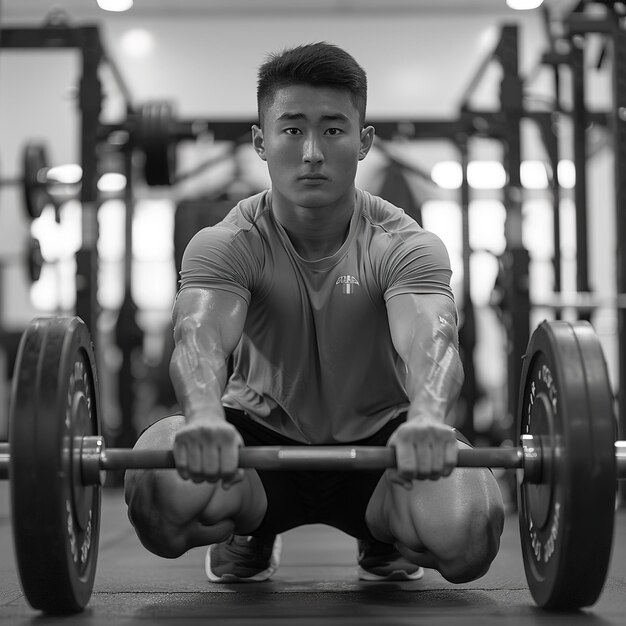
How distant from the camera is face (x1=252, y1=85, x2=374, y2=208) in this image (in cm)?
179

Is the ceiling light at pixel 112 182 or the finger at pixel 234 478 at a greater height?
the ceiling light at pixel 112 182

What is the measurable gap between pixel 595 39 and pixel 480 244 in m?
1.89

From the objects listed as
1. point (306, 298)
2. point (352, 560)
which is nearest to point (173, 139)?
point (352, 560)

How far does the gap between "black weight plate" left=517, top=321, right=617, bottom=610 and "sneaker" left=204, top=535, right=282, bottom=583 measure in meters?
0.65

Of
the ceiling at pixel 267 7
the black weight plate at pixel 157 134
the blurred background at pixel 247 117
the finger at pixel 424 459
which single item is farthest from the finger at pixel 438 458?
the ceiling at pixel 267 7

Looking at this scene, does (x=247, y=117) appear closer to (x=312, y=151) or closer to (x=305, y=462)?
(x=312, y=151)

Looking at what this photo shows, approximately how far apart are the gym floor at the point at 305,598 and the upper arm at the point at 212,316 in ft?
1.49

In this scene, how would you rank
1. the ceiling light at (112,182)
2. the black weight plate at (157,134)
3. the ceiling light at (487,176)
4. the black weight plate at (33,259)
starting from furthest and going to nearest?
the ceiling light at (112,182) < the ceiling light at (487,176) < the black weight plate at (33,259) < the black weight plate at (157,134)

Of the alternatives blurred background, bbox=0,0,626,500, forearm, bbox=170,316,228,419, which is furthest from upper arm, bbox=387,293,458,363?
blurred background, bbox=0,0,626,500

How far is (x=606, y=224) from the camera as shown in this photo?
A: 8195 millimetres

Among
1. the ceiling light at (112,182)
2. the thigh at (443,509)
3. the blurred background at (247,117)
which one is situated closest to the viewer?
the thigh at (443,509)

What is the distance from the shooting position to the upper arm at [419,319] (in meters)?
1.72

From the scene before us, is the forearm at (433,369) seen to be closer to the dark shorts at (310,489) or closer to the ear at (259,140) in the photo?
the dark shorts at (310,489)

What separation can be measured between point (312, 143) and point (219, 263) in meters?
0.28
